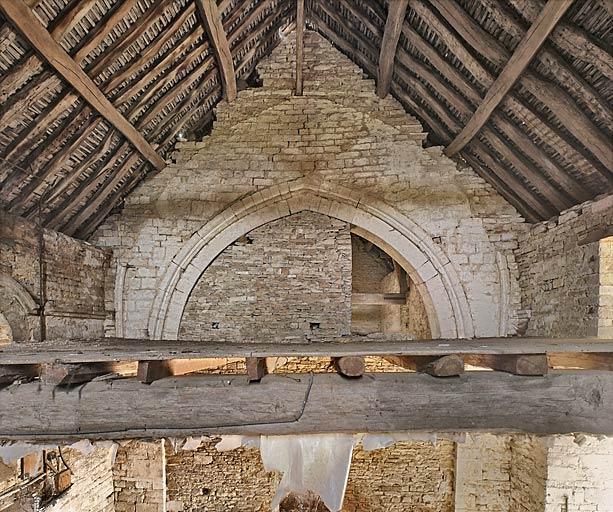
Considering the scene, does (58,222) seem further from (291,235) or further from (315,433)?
(315,433)

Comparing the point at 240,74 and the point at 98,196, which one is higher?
the point at 240,74

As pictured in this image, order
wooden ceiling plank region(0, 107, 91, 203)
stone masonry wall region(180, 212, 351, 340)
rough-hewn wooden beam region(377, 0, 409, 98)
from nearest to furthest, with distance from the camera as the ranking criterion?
wooden ceiling plank region(0, 107, 91, 203) < rough-hewn wooden beam region(377, 0, 409, 98) < stone masonry wall region(180, 212, 351, 340)

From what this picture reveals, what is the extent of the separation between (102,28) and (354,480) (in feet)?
20.8

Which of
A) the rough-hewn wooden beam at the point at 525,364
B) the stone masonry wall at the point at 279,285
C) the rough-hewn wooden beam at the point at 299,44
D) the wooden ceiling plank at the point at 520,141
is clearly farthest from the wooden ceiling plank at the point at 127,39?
the rough-hewn wooden beam at the point at 525,364

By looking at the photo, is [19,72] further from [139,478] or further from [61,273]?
[139,478]

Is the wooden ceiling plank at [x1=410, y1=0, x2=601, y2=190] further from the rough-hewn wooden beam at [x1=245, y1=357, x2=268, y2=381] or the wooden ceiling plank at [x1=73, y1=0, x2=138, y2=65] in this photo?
the rough-hewn wooden beam at [x1=245, y1=357, x2=268, y2=381]

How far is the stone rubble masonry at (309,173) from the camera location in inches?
204

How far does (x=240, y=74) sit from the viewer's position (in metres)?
5.36

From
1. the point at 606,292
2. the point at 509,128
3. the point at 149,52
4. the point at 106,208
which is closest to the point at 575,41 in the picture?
the point at 509,128

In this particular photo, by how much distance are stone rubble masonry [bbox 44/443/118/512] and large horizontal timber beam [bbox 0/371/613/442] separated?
2636 mm

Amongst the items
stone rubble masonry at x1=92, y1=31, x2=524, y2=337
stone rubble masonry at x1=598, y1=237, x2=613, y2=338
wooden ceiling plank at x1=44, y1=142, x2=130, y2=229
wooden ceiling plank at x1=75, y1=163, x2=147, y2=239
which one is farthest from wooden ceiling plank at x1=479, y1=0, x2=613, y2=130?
wooden ceiling plank at x1=75, y1=163, x2=147, y2=239

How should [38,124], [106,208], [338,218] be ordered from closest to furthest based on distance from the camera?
[38,124]
[106,208]
[338,218]

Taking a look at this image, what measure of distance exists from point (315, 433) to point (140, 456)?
13.8 feet

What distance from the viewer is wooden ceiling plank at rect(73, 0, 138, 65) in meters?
3.21
